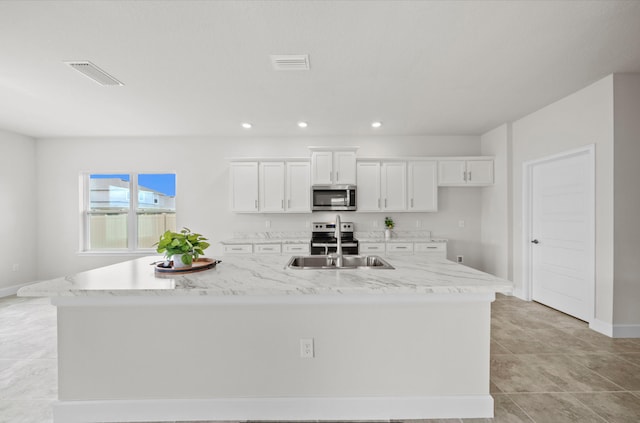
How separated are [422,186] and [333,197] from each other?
56.4 inches

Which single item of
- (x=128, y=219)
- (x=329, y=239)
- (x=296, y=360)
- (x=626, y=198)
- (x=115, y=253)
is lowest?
(x=296, y=360)

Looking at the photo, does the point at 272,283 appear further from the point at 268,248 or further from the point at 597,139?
the point at 597,139

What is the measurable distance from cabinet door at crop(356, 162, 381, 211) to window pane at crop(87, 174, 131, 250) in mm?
3987

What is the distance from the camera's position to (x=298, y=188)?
4758mm

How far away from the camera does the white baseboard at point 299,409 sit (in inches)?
68.8

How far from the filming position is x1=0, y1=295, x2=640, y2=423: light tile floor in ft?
6.09

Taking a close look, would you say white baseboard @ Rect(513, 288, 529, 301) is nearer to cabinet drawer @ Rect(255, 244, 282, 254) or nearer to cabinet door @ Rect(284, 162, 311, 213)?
cabinet door @ Rect(284, 162, 311, 213)

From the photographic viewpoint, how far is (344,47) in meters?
2.34

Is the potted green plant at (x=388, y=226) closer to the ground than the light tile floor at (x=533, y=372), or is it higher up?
higher up

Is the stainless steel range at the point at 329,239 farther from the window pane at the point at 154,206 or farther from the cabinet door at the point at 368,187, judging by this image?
the window pane at the point at 154,206

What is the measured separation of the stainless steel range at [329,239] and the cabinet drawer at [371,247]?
9 cm

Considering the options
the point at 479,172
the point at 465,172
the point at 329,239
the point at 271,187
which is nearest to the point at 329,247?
the point at 329,239

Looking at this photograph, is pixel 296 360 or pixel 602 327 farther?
pixel 602 327

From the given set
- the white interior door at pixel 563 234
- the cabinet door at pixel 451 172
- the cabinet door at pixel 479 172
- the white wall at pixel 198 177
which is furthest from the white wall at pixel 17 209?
the white interior door at pixel 563 234
